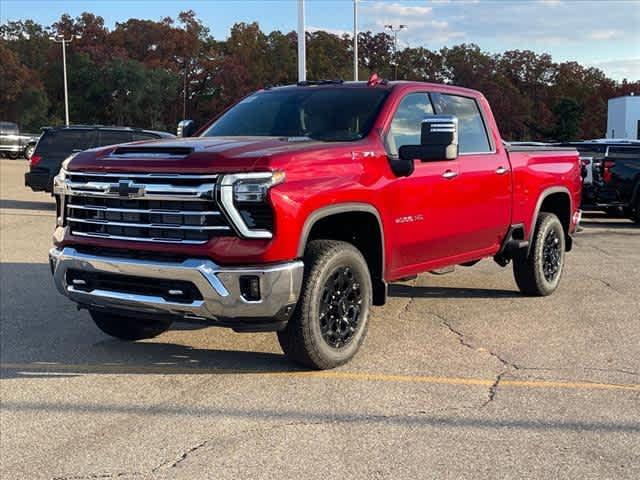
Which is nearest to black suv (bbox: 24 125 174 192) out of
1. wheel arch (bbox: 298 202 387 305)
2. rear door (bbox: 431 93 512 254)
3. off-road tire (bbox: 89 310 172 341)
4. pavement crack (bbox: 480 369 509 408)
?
rear door (bbox: 431 93 512 254)

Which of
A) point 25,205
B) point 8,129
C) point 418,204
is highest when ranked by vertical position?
point 8,129

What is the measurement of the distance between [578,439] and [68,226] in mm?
3655

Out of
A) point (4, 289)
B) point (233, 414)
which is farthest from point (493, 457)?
point (4, 289)

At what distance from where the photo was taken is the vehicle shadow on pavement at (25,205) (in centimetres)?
1731

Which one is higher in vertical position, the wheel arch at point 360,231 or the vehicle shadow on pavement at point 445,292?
the wheel arch at point 360,231

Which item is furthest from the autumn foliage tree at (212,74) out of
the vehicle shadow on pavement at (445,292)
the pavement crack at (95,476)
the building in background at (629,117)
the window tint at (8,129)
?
the pavement crack at (95,476)

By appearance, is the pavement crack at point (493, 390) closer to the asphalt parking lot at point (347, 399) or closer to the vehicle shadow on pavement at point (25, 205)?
the asphalt parking lot at point (347, 399)

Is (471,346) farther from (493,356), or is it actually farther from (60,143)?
(60,143)

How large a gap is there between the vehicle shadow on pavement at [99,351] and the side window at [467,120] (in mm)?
2496

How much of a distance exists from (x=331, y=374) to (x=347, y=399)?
536mm

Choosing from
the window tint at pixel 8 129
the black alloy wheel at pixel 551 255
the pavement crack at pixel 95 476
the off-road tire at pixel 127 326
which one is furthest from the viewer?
the window tint at pixel 8 129

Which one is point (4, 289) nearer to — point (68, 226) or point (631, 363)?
point (68, 226)

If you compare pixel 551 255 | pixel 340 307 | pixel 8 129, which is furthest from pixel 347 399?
pixel 8 129

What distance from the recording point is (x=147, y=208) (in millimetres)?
5039
